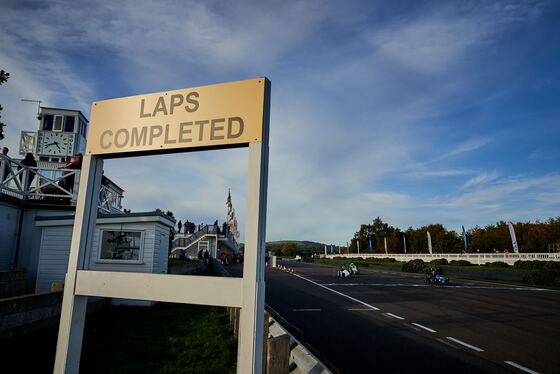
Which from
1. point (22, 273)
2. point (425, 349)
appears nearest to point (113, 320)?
point (22, 273)

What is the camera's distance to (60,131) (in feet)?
105

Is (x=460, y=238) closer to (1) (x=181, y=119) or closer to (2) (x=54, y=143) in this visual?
(2) (x=54, y=143)

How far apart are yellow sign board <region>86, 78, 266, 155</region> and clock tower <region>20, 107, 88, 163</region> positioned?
33361 millimetres

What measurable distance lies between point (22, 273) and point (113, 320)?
2.73 m

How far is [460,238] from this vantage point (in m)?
72.6

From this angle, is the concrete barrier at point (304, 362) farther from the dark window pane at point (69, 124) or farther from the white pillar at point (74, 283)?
the dark window pane at point (69, 124)

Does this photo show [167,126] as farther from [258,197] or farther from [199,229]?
[199,229]

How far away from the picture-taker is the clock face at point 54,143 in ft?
104

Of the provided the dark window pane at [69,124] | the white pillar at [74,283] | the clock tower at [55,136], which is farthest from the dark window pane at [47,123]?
the white pillar at [74,283]

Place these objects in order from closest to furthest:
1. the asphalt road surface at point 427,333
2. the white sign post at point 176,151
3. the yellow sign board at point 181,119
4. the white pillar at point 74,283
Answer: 1. the white sign post at point 176,151
2. the yellow sign board at point 181,119
3. the white pillar at point 74,283
4. the asphalt road surface at point 427,333

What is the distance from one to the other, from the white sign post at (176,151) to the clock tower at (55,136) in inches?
1317

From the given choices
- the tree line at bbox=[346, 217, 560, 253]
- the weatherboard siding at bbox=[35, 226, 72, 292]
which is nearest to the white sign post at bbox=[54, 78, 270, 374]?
the weatherboard siding at bbox=[35, 226, 72, 292]

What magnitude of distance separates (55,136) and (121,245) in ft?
87.2

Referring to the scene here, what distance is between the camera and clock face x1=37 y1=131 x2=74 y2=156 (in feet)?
104
